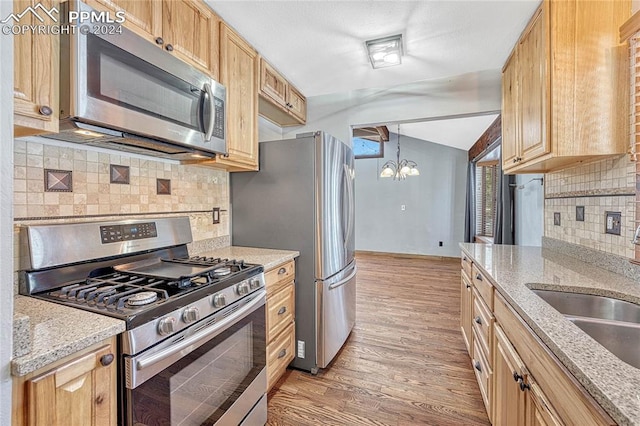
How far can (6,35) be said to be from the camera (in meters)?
0.69

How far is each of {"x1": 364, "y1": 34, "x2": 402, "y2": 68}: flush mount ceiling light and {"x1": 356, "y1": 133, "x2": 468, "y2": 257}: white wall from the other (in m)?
4.51

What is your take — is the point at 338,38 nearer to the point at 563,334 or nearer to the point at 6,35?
the point at 6,35

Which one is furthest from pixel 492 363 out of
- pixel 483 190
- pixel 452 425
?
Result: pixel 483 190

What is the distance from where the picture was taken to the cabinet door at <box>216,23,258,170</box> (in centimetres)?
182

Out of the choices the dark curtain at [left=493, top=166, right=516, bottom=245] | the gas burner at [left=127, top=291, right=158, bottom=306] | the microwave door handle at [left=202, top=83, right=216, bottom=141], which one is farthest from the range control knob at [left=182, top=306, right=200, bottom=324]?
the dark curtain at [left=493, top=166, right=516, bottom=245]

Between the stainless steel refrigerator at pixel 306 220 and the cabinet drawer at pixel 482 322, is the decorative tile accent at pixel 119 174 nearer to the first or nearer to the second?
the stainless steel refrigerator at pixel 306 220

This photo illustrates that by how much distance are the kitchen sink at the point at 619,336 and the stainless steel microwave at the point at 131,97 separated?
1.88 meters

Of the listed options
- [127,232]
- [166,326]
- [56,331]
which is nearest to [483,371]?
[166,326]

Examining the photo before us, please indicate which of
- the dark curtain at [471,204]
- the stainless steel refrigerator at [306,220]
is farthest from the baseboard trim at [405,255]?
the stainless steel refrigerator at [306,220]

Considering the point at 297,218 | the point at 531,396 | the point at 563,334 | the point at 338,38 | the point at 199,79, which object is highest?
the point at 338,38

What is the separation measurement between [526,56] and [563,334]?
177 centimetres

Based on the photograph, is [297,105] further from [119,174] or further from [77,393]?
[77,393]

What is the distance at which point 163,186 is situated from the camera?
1753 mm

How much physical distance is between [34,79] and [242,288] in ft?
3.57
